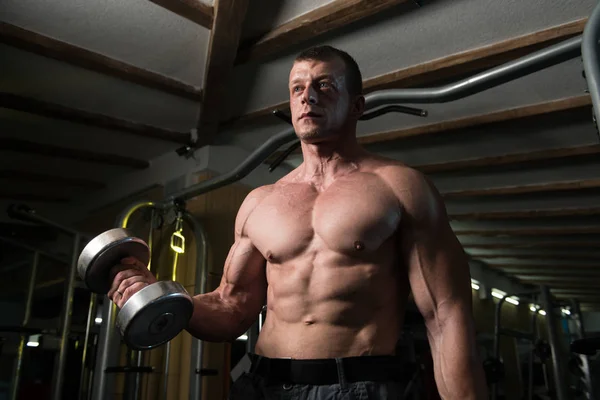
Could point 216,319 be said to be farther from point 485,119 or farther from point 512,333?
point 512,333

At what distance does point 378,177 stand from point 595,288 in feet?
24.8

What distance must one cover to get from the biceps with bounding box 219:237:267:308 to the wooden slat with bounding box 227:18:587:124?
1.49 m

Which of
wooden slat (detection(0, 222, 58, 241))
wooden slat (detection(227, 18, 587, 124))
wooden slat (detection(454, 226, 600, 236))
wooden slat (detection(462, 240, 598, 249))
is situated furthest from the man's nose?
wooden slat (detection(462, 240, 598, 249))

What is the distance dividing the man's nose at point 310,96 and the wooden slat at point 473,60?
1.32 meters

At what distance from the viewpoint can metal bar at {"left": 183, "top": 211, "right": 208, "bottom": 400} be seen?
2576 millimetres

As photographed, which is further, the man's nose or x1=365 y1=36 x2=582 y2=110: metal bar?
x1=365 y1=36 x2=582 y2=110: metal bar

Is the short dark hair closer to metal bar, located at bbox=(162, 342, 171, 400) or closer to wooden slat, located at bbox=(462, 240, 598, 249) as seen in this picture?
metal bar, located at bbox=(162, 342, 171, 400)

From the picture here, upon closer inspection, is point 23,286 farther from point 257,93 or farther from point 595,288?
point 595,288

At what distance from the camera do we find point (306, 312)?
46.3 inches

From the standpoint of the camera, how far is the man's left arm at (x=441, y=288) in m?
1.08

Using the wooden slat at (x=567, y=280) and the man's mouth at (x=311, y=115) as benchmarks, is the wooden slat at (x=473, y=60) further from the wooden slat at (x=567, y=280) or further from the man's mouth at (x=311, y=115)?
the wooden slat at (x=567, y=280)

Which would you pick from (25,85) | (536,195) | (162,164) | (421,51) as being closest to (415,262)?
(421,51)

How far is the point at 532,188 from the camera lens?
3.73 metres

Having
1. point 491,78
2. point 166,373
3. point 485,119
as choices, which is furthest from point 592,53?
point 166,373
